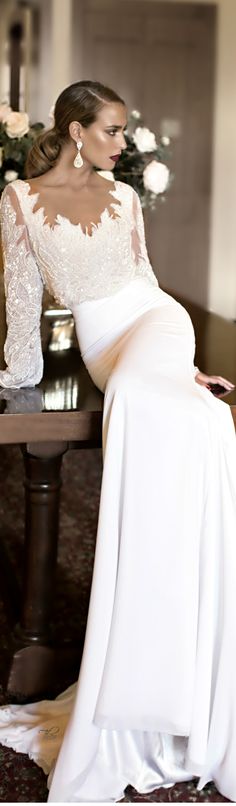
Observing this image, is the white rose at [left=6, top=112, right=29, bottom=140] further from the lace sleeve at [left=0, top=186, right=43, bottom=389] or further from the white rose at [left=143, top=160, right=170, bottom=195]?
the lace sleeve at [left=0, top=186, right=43, bottom=389]

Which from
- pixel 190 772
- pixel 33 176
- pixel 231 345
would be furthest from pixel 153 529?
pixel 231 345

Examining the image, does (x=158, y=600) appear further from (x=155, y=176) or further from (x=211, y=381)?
(x=155, y=176)

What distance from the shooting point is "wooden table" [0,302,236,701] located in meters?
A: 2.62

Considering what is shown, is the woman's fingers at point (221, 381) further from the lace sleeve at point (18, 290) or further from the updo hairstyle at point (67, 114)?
the updo hairstyle at point (67, 114)

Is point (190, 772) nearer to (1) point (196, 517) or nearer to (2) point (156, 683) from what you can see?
(2) point (156, 683)

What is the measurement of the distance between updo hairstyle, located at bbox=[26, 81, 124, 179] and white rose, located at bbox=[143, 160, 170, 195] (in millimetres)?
922

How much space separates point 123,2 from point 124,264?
507cm

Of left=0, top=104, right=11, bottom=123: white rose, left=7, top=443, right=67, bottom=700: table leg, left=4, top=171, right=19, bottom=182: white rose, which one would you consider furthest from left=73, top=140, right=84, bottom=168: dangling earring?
left=0, top=104, right=11, bottom=123: white rose

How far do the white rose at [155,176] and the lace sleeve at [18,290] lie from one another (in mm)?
1039

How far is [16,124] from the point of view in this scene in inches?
145

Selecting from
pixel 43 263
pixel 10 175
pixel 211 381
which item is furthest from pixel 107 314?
pixel 10 175

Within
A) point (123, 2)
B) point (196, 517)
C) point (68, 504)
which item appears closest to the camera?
point (196, 517)

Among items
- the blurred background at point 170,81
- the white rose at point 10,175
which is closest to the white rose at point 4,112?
the white rose at point 10,175

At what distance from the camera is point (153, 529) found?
237cm
